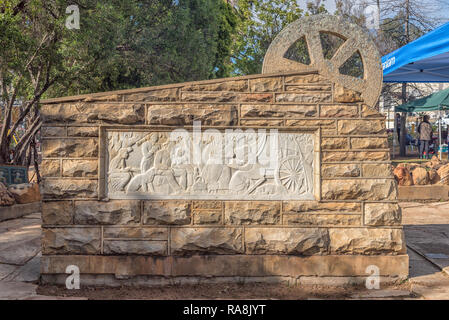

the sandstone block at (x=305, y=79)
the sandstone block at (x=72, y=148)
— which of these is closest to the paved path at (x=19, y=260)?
the sandstone block at (x=72, y=148)

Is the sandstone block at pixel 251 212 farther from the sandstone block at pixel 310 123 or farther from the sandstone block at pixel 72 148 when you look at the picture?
the sandstone block at pixel 72 148

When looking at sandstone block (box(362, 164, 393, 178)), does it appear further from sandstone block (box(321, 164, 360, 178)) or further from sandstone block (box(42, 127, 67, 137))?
sandstone block (box(42, 127, 67, 137))

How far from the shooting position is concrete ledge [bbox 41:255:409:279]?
4609mm

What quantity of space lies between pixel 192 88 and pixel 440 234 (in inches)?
181

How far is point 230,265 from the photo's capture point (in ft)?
15.2

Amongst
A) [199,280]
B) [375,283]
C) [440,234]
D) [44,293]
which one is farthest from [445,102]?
[44,293]

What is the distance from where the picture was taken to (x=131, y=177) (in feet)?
15.3

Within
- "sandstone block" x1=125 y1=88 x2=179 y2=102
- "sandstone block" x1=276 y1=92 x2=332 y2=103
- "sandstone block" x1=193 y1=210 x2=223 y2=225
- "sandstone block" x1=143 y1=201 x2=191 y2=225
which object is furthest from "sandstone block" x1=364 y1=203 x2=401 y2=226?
"sandstone block" x1=125 y1=88 x2=179 y2=102

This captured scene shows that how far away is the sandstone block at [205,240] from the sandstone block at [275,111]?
3.97 feet

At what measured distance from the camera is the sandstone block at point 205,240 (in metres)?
4.61

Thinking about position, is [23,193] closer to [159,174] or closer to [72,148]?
[72,148]

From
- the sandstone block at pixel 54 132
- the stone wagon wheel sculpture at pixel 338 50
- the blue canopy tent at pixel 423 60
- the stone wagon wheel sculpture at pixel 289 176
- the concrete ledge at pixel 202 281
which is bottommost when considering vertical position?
the concrete ledge at pixel 202 281

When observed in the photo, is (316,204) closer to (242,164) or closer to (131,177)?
(242,164)

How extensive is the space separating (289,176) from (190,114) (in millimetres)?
1204
